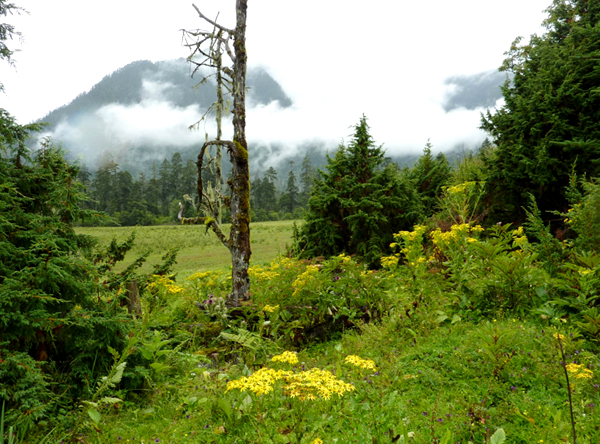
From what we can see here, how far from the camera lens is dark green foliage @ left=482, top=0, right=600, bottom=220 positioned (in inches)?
260

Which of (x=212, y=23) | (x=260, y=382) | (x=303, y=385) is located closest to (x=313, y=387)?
(x=303, y=385)

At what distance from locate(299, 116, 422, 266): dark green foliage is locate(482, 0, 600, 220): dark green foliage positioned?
97.5 inches

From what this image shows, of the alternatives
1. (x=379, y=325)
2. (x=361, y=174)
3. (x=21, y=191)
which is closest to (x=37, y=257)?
(x=21, y=191)

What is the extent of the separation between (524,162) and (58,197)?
8604 millimetres

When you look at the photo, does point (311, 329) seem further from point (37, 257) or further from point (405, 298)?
point (37, 257)

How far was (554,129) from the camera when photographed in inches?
269

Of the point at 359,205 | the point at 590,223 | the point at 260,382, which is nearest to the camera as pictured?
the point at 260,382

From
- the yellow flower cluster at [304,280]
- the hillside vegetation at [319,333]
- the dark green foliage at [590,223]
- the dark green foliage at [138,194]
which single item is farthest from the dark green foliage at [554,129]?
the dark green foliage at [138,194]

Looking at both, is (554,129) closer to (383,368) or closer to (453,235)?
(453,235)

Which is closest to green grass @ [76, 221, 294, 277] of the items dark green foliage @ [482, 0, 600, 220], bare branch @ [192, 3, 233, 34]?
bare branch @ [192, 3, 233, 34]

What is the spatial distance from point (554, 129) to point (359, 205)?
4.67 metres

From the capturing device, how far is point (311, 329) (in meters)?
5.59

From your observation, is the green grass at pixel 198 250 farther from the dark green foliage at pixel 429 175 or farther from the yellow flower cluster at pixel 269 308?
the dark green foliage at pixel 429 175

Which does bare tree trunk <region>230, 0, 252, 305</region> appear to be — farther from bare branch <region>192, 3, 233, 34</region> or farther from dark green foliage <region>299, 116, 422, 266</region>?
dark green foliage <region>299, 116, 422, 266</region>
